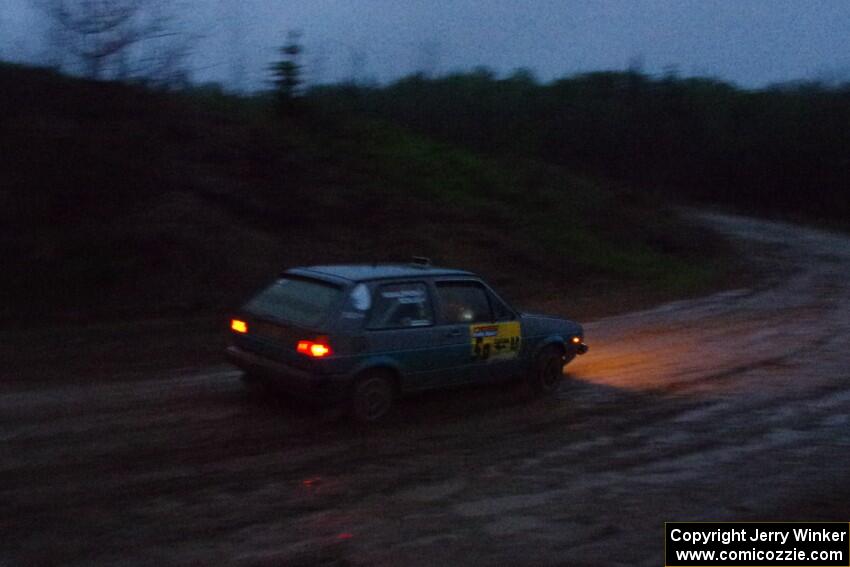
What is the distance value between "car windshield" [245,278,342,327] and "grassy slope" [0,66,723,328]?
18.5 ft

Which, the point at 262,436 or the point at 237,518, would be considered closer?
the point at 237,518

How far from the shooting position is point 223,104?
2252cm

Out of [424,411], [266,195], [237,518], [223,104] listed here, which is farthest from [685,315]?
[237,518]

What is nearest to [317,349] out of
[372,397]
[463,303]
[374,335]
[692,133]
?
[374,335]

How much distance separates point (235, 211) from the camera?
18.4 metres

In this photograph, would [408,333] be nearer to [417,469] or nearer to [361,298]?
[361,298]

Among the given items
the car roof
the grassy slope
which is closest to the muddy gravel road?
the car roof

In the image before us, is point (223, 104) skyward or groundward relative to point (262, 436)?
skyward

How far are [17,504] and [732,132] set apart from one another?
48.4m

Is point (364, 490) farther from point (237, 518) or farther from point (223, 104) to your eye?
point (223, 104)

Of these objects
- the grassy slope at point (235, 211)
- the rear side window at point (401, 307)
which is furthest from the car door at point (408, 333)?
the grassy slope at point (235, 211)

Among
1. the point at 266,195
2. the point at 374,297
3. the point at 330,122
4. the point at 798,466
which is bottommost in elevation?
the point at 798,466

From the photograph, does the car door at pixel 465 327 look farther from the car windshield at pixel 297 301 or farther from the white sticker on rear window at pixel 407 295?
the car windshield at pixel 297 301

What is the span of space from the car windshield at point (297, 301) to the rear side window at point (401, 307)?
44 centimetres
